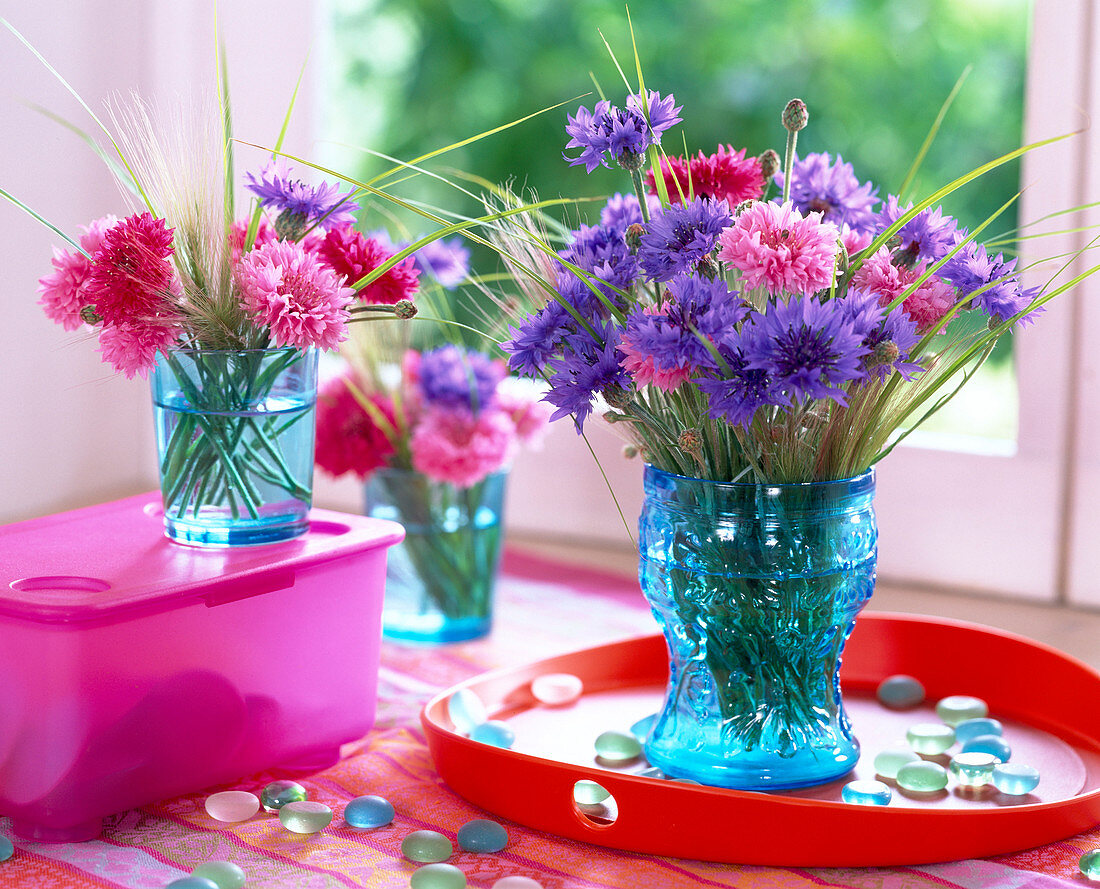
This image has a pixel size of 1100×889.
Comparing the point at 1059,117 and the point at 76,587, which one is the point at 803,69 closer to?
the point at 1059,117

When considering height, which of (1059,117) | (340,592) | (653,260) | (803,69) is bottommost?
(340,592)

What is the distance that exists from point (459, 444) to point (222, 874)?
0.41 meters

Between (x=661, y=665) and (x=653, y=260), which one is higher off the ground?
(x=653, y=260)

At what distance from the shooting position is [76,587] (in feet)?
2.11

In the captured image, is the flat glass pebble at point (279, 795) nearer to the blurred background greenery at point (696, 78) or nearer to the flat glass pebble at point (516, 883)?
the flat glass pebble at point (516, 883)

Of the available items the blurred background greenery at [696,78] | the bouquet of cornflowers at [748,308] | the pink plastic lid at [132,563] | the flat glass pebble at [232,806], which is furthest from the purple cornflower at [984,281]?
the blurred background greenery at [696,78]

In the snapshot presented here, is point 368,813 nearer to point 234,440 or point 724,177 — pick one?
point 234,440

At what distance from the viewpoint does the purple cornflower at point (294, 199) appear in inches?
26.5

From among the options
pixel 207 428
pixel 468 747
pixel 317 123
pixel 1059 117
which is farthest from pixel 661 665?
pixel 317 123

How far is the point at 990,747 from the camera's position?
73 cm

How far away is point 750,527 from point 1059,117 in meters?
0.56

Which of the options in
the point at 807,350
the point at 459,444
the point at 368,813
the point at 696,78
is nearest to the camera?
the point at 807,350

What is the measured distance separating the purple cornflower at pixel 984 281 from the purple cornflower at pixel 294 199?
1.00ft

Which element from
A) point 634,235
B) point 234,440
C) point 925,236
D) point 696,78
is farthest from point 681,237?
point 696,78
